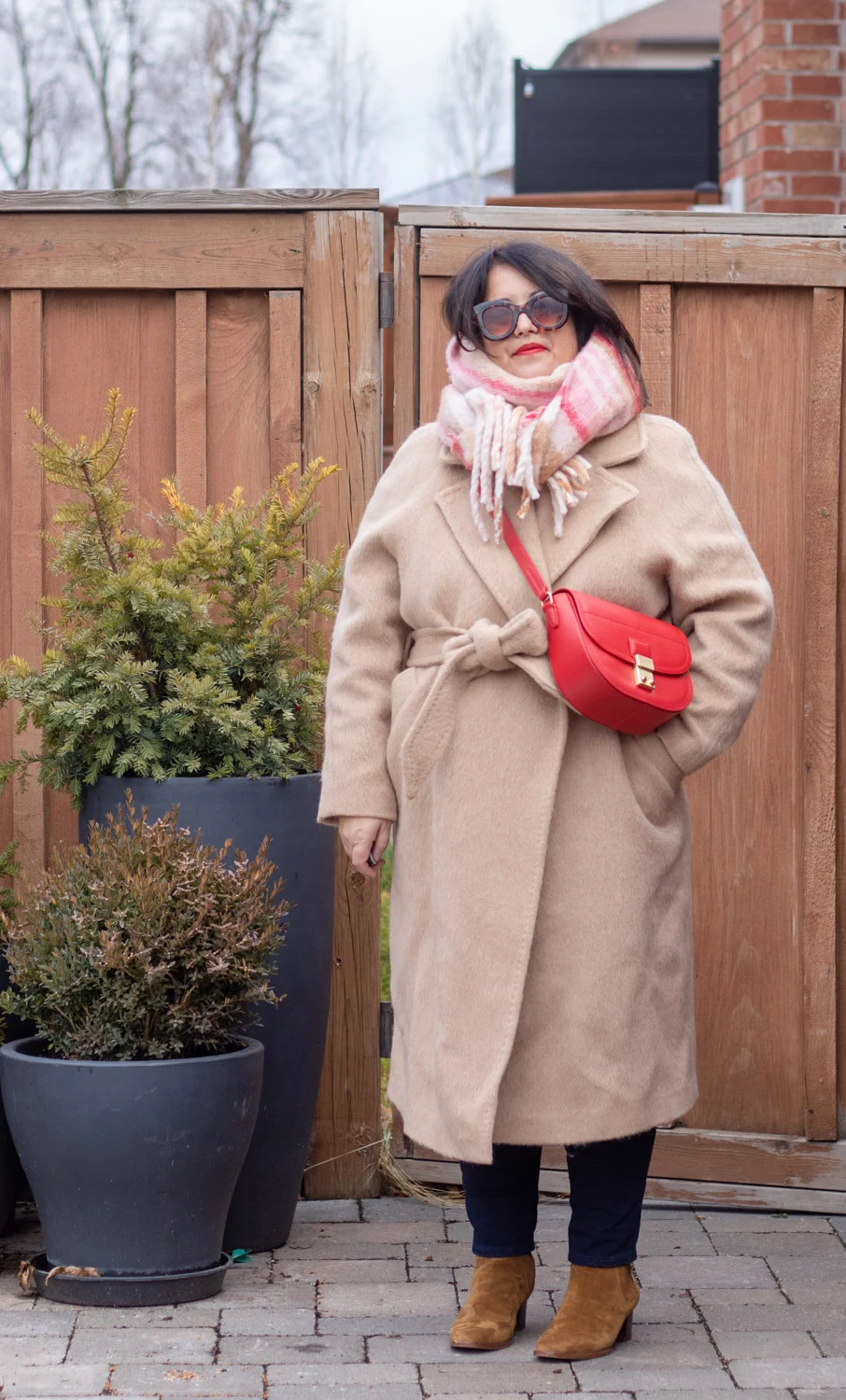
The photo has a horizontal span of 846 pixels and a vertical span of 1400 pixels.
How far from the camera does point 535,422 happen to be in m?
2.91

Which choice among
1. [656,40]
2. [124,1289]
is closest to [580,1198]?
[124,1289]

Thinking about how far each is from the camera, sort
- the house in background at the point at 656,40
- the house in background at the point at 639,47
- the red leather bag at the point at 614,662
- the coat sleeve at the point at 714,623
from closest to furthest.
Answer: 1. the red leather bag at the point at 614,662
2. the coat sleeve at the point at 714,623
3. the house in background at the point at 639,47
4. the house in background at the point at 656,40

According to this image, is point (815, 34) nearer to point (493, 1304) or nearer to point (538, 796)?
point (538, 796)

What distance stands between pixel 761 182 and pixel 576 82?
16.7 ft

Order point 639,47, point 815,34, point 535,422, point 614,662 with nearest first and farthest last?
point 614,662
point 535,422
point 815,34
point 639,47

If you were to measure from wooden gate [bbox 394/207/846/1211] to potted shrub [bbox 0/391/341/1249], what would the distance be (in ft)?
2.25

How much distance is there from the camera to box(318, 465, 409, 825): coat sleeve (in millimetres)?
3072

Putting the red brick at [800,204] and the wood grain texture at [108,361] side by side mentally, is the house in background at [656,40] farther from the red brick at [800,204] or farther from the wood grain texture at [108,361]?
the wood grain texture at [108,361]

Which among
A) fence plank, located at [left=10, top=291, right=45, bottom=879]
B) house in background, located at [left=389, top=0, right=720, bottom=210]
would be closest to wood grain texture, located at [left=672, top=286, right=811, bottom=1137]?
fence plank, located at [left=10, top=291, right=45, bottom=879]

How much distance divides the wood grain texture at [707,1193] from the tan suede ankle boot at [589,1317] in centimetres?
97

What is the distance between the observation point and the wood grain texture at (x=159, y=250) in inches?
157

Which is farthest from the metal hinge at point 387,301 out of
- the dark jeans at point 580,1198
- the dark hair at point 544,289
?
the dark jeans at point 580,1198

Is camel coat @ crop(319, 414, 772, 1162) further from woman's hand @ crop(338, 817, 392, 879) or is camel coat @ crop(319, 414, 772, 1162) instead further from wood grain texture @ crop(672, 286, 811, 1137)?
wood grain texture @ crop(672, 286, 811, 1137)

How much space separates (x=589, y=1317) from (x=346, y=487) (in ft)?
6.52
